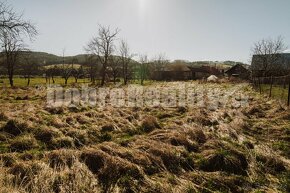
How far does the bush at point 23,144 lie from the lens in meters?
6.04

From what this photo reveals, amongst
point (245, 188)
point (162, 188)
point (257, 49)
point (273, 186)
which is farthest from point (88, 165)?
point (257, 49)

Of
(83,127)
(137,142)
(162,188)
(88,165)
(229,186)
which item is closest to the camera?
(162,188)

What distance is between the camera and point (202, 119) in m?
9.11

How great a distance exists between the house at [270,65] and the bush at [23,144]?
149ft

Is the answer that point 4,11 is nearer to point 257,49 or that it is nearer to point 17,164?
point 17,164

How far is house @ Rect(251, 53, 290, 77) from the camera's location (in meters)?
47.2

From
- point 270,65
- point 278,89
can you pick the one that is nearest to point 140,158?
point 278,89

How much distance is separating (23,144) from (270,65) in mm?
49900

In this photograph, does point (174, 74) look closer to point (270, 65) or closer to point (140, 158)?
point (270, 65)

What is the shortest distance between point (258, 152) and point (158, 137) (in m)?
2.50

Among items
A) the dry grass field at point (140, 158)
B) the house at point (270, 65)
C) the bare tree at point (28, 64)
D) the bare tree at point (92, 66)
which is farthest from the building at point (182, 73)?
the dry grass field at point (140, 158)

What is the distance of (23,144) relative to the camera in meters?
6.18

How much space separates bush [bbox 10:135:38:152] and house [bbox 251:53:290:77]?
45.5 meters

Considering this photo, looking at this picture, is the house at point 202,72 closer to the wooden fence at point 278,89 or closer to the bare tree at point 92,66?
the bare tree at point 92,66
